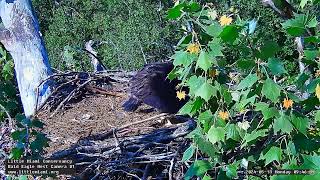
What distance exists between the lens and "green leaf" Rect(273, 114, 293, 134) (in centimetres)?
180

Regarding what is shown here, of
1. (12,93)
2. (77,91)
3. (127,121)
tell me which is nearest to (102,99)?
(77,91)

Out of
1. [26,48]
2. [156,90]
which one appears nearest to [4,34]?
[26,48]

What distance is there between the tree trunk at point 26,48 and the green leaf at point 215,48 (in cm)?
282

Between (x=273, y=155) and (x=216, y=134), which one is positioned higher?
(x=216, y=134)

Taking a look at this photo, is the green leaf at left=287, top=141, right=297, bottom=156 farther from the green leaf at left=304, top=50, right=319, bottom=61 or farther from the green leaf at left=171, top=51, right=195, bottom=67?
the green leaf at left=171, top=51, right=195, bottom=67

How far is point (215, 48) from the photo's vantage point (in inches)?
78.6

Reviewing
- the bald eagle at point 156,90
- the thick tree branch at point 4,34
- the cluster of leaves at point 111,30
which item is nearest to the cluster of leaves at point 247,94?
the bald eagle at point 156,90

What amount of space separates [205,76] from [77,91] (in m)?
2.76

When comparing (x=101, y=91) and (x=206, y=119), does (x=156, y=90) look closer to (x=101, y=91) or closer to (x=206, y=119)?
(x=101, y=91)

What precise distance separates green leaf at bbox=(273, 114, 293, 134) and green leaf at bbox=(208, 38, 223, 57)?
34 cm

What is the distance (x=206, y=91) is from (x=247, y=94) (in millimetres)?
170

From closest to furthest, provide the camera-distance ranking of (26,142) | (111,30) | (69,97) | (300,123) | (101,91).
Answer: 1. (300,123)
2. (26,142)
3. (69,97)
4. (101,91)
5. (111,30)

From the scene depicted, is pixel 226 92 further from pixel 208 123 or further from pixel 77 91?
pixel 77 91

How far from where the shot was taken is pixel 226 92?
210cm
